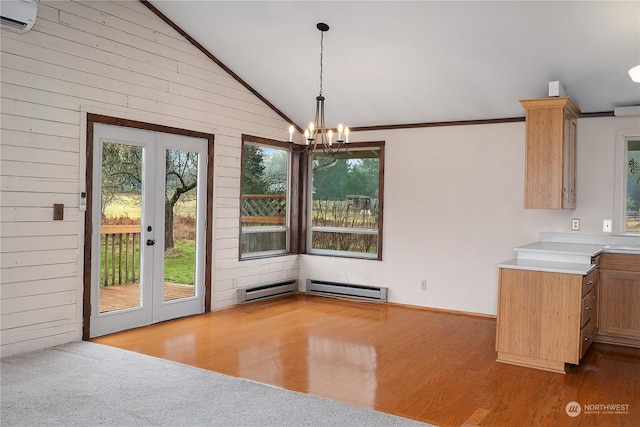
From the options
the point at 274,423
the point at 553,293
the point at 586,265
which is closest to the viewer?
the point at 274,423

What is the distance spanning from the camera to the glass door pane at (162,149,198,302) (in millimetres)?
5680

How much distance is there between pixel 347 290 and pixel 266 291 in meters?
1.07

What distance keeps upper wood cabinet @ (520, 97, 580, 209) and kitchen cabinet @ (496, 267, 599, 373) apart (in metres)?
0.91

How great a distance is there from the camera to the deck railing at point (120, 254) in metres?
5.05

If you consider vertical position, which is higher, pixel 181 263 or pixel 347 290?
pixel 181 263

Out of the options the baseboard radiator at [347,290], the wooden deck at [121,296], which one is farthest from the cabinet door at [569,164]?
the wooden deck at [121,296]

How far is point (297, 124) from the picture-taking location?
7.39 metres

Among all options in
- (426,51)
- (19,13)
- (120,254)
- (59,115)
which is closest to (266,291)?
(120,254)

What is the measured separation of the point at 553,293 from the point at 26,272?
4183 millimetres

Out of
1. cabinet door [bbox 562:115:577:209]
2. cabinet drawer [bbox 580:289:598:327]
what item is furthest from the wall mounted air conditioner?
cabinet drawer [bbox 580:289:598:327]

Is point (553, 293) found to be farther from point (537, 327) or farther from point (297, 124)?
point (297, 124)

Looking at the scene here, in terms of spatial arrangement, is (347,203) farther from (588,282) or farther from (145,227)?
(588,282)

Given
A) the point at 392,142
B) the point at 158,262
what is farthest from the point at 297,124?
the point at 158,262

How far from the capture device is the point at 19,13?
409cm
